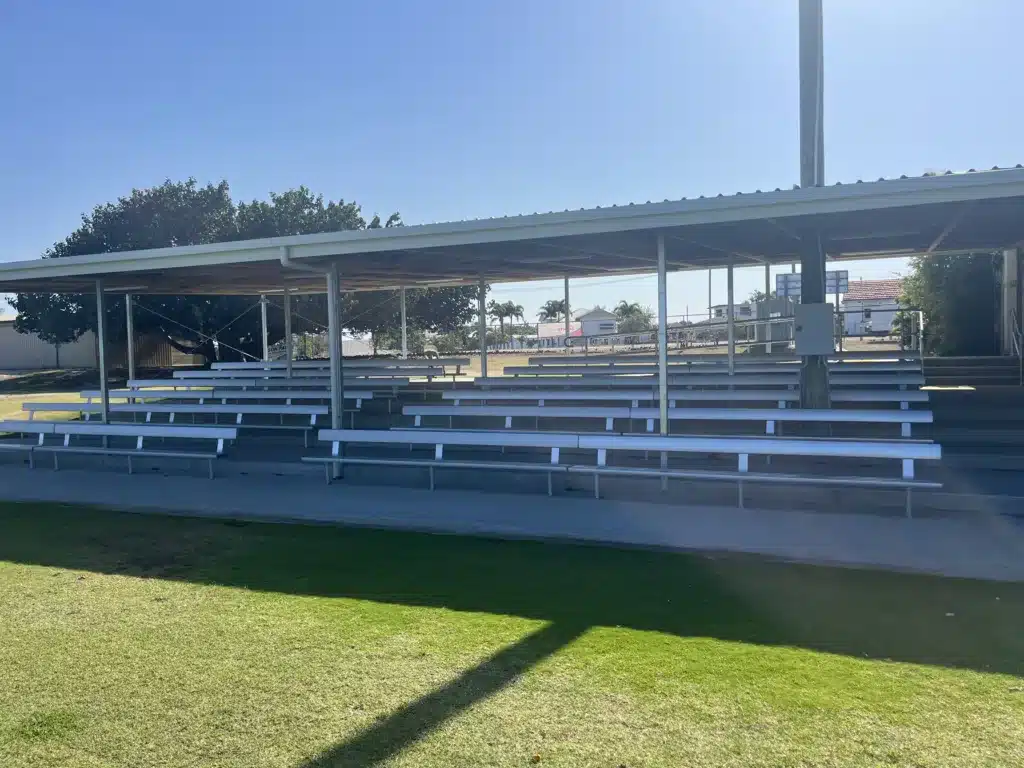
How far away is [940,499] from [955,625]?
302 cm

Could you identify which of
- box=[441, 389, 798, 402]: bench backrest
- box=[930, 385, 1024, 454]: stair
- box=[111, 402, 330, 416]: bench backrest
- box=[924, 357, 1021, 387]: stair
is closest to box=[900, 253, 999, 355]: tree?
box=[924, 357, 1021, 387]: stair

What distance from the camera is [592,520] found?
7.29 m

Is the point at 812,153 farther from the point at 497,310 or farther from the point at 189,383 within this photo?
the point at 497,310

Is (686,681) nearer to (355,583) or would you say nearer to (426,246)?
(355,583)

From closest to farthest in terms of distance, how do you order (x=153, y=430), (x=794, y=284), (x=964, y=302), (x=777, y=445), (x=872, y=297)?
(x=777, y=445), (x=153, y=430), (x=964, y=302), (x=794, y=284), (x=872, y=297)

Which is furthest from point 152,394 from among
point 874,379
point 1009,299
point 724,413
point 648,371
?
point 1009,299

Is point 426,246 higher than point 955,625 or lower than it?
higher

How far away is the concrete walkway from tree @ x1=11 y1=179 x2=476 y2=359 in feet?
55.3

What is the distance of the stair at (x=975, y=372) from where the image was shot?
44.0 ft

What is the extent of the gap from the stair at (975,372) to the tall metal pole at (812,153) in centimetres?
541

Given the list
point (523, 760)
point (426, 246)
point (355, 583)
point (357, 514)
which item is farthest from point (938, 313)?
point (523, 760)

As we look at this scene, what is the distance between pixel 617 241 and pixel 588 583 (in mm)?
4629

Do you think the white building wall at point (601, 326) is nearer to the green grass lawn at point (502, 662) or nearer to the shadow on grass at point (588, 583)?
the shadow on grass at point (588, 583)

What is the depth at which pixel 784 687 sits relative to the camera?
383cm
